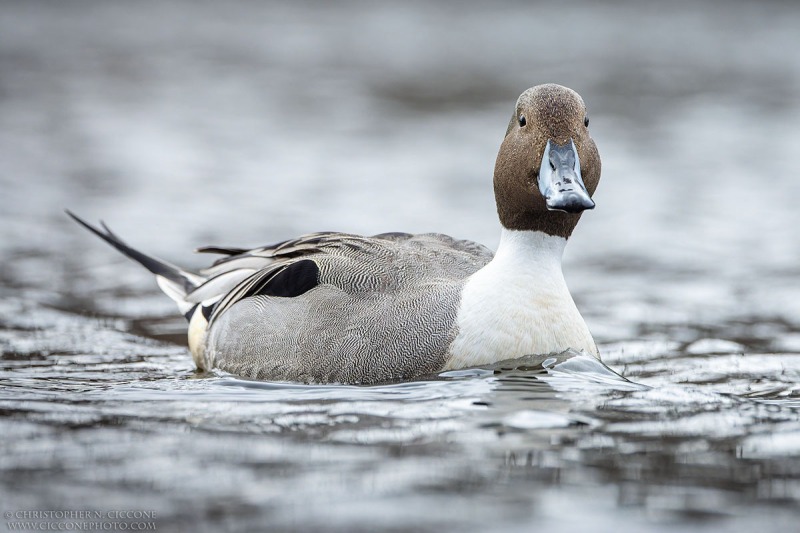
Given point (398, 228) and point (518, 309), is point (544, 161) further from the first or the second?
point (398, 228)

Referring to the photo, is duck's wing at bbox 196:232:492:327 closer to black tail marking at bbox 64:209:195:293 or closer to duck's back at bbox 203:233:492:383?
duck's back at bbox 203:233:492:383

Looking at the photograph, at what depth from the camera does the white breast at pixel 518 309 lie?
577 centimetres

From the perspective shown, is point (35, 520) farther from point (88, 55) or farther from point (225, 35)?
point (225, 35)

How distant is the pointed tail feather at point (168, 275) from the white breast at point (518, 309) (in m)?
2.39

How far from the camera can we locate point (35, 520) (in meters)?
4.08

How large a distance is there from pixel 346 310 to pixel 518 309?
87 centimetres

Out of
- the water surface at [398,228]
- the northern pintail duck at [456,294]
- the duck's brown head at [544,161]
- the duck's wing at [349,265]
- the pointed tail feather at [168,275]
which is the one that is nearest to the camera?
the water surface at [398,228]

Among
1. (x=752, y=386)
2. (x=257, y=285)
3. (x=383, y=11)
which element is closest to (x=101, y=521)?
(x=257, y=285)

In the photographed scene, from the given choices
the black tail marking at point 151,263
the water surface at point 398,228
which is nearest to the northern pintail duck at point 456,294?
the water surface at point 398,228

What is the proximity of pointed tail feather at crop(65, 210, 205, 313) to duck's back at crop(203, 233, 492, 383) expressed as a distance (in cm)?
84

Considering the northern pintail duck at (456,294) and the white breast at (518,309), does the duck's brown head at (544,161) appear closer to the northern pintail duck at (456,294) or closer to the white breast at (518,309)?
the northern pintail duck at (456,294)

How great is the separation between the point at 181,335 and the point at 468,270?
8.22 feet

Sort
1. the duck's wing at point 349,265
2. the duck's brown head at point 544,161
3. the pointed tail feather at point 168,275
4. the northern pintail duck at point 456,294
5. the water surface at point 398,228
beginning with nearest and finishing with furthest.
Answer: the water surface at point 398,228
the duck's brown head at point 544,161
the northern pintail duck at point 456,294
the duck's wing at point 349,265
the pointed tail feather at point 168,275

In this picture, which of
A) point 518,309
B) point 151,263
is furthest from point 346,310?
point 151,263
